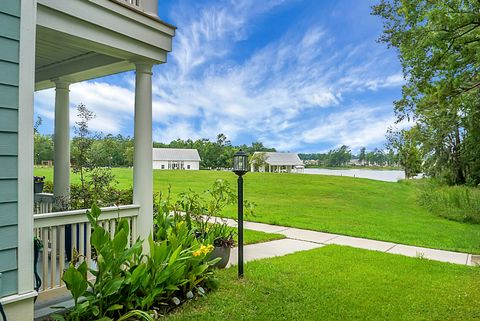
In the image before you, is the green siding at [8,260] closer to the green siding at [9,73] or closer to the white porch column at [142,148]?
the green siding at [9,73]

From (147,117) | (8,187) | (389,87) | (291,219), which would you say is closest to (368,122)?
(389,87)

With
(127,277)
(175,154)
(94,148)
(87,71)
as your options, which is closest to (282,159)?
(175,154)

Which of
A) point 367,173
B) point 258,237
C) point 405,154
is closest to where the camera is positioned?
point 258,237

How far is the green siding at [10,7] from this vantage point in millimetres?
2359

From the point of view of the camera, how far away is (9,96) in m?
2.39

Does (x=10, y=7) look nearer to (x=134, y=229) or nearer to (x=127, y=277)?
(x=127, y=277)

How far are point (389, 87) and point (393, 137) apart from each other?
534 inches

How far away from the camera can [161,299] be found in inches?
132

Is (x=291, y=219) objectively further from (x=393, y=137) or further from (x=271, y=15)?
(x=393, y=137)

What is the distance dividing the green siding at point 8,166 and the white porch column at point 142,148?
155 centimetres

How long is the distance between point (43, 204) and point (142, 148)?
2.21 m

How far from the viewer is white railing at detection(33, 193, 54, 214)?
498cm

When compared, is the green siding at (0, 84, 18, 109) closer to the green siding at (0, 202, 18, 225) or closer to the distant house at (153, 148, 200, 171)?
the green siding at (0, 202, 18, 225)

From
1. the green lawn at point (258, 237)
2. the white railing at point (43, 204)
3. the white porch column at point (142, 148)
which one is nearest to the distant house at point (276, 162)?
the green lawn at point (258, 237)
